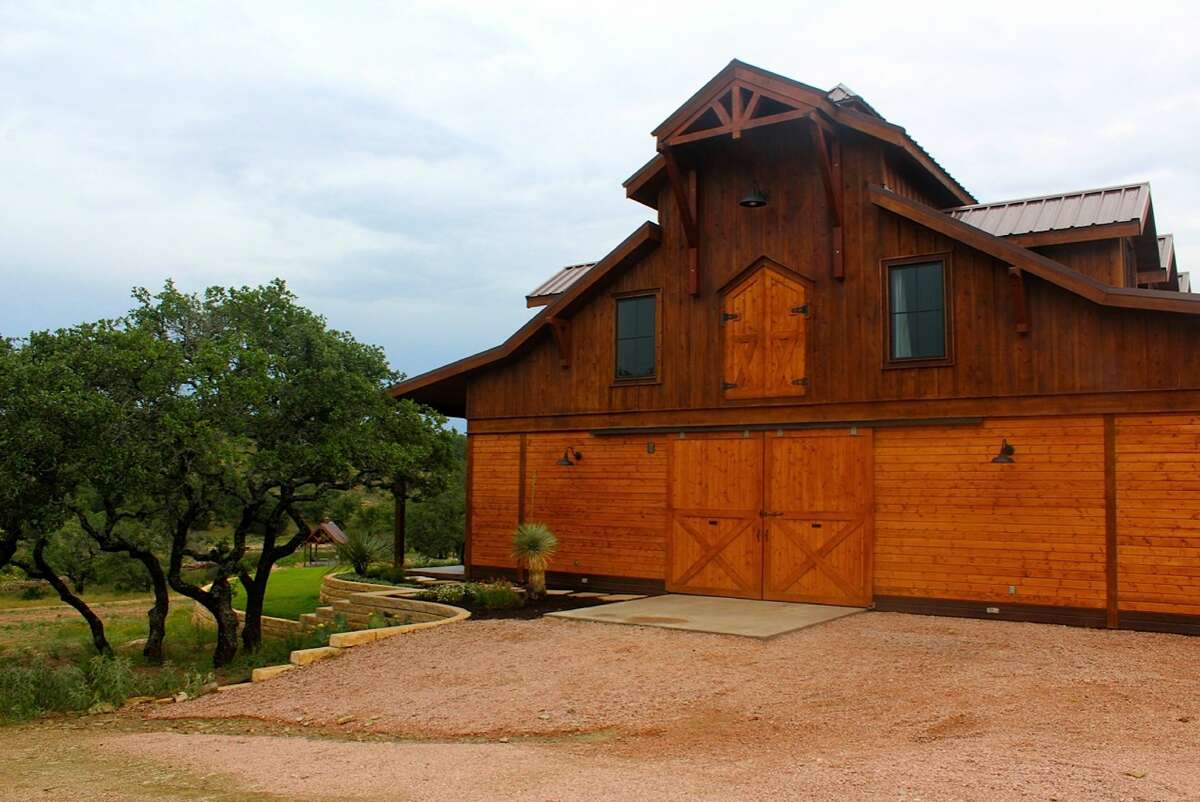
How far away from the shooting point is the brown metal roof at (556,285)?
61.5 ft

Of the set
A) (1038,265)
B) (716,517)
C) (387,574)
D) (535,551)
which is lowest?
(387,574)

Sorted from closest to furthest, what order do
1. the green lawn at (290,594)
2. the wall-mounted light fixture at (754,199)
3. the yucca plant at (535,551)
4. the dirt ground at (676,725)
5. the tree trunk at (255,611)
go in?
the dirt ground at (676,725), the wall-mounted light fixture at (754,199), the yucca plant at (535,551), the tree trunk at (255,611), the green lawn at (290,594)

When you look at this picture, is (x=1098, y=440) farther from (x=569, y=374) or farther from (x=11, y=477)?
(x=11, y=477)

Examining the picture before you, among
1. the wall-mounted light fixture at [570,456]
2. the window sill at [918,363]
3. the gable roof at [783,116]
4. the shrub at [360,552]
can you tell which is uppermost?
the gable roof at [783,116]

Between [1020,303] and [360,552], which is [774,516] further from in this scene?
[360,552]

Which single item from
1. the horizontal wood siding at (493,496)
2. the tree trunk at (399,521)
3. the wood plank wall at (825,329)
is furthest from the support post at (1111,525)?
the tree trunk at (399,521)

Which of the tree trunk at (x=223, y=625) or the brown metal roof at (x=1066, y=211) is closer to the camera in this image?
the brown metal roof at (x=1066, y=211)

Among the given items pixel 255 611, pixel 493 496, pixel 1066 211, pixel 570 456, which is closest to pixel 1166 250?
pixel 1066 211

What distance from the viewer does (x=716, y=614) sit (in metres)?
12.5

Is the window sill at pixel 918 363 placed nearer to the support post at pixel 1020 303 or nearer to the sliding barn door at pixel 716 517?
the support post at pixel 1020 303

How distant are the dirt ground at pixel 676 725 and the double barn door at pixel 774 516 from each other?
1.73 metres

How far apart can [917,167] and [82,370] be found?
12.6 metres

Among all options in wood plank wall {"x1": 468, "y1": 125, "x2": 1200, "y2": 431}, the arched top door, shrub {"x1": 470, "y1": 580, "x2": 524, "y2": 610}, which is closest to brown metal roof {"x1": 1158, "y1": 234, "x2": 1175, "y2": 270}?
wood plank wall {"x1": 468, "y1": 125, "x2": 1200, "y2": 431}

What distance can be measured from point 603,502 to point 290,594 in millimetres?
10843
